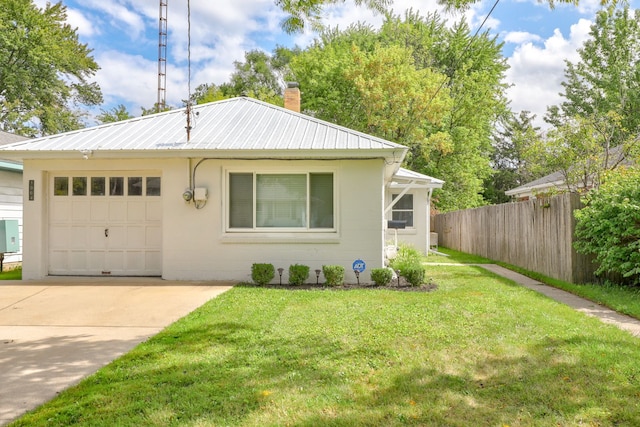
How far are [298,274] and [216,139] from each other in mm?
3231

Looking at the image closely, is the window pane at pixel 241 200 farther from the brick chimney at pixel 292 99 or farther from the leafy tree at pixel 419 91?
the leafy tree at pixel 419 91

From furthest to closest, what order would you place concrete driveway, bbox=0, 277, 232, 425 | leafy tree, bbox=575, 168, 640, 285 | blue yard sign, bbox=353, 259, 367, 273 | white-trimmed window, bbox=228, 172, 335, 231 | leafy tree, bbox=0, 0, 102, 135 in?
leafy tree, bbox=0, 0, 102, 135, white-trimmed window, bbox=228, 172, 335, 231, blue yard sign, bbox=353, 259, 367, 273, leafy tree, bbox=575, 168, 640, 285, concrete driveway, bbox=0, 277, 232, 425

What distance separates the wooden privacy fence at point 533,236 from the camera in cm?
829

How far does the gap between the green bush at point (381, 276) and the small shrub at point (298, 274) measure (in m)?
1.29

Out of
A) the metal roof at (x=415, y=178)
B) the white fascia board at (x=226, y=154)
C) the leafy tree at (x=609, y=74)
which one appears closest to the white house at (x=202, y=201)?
the white fascia board at (x=226, y=154)

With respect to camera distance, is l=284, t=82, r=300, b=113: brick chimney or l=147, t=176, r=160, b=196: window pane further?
l=284, t=82, r=300, b=113: brick chimney

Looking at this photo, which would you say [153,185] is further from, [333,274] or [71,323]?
[333,274]

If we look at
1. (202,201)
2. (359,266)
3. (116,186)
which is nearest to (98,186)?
(116,186)

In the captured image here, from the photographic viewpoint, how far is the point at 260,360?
13.1 feet

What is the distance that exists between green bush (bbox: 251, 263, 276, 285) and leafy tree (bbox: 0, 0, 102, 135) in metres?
23.5

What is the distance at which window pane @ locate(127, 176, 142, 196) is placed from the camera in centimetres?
927

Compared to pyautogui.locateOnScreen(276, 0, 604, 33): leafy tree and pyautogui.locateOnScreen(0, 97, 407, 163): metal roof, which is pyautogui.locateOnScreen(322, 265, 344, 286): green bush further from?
pyautogui.locateOnScreen(276, 0, 604, 33): leafy tree

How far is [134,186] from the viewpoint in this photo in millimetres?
9289

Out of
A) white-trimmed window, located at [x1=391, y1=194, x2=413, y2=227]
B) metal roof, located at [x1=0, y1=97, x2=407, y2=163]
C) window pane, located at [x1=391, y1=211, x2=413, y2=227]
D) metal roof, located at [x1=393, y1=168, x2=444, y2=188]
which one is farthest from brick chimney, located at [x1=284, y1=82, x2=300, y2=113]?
window pane, located at [x1=391, y1=211, x2=413, y2=227]
